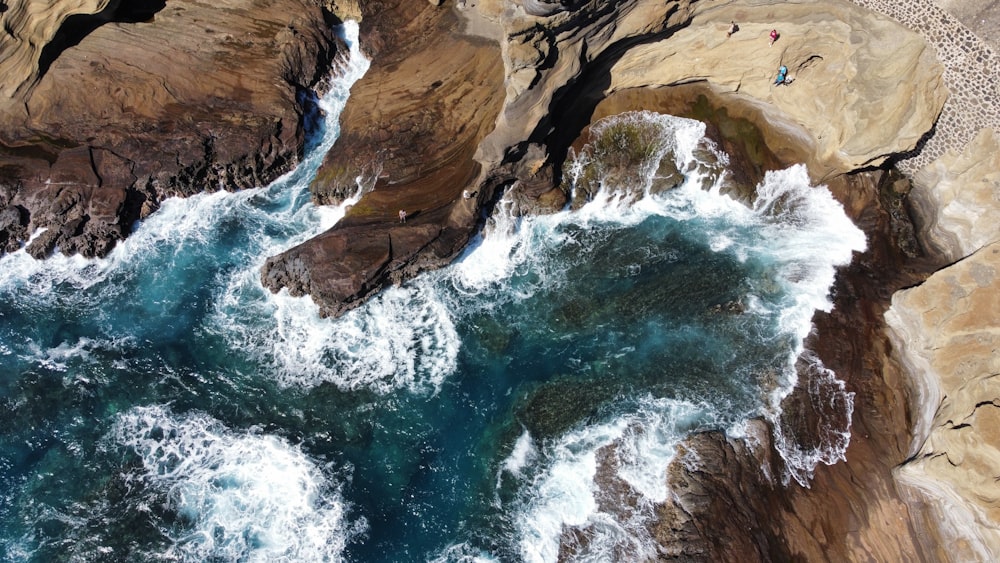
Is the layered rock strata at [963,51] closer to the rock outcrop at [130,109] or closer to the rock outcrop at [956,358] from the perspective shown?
the rock outcrop at [956,358]

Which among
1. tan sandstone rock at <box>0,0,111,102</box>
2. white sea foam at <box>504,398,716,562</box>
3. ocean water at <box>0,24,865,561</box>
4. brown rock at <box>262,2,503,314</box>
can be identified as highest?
tan sandstone rock at <box>0,0,111,102</box>

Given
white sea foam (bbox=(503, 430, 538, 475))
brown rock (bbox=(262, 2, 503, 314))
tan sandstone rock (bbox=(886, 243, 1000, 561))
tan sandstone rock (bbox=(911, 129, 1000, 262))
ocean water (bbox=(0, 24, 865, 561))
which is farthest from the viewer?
brown rock (bbox=(262, 2, 503, 314))

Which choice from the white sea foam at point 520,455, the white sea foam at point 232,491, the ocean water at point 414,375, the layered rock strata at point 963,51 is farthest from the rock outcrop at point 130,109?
the layered rock strata at point 963,51

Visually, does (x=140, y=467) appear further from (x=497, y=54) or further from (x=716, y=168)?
(x=716, y=168)

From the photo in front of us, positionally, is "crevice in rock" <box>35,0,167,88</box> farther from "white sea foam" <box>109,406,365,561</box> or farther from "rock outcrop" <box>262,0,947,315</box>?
"white sea foam" <box>109,406,365,561</box>

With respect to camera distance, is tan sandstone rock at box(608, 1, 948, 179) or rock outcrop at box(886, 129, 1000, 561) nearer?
rock outcrop at box(886, 129, 1000, 561)

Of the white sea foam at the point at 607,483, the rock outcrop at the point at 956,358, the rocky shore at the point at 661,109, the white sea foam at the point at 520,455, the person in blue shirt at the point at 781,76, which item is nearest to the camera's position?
the rock outcrop at the point at 956,358

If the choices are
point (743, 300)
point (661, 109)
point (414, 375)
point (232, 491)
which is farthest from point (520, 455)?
point (661, 109)

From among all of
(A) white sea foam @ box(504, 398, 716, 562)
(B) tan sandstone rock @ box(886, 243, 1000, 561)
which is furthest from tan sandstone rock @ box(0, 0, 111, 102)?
(B) tan sandstone rock @ box(886, 243, 1000, 561)
